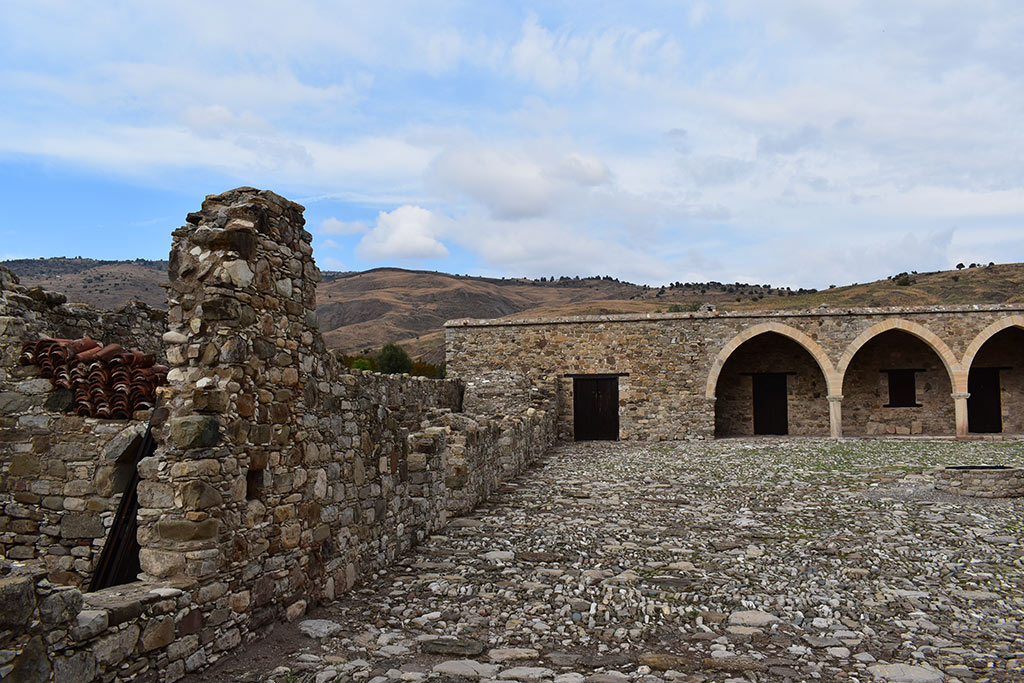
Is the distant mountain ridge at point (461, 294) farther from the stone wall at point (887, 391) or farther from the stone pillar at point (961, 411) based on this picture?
the stone pillar at point (961, 411)

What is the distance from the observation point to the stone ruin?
3730 millimetres

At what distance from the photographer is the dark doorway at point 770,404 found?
24.6m

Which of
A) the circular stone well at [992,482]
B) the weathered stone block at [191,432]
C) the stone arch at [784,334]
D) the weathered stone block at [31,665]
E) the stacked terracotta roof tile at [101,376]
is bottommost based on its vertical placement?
the circular stone well at [992,482]

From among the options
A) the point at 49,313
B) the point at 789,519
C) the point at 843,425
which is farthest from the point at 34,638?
the point at 843,425

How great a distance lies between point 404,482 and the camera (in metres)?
7.68

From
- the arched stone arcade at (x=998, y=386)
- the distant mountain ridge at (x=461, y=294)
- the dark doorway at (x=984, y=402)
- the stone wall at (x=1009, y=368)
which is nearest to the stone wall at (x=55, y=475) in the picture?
the arched stone arcade at (x=998, y=386)

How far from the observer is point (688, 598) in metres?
6.18

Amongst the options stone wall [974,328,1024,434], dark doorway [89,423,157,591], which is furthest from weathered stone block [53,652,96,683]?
stone wall [974,328,1024,434]

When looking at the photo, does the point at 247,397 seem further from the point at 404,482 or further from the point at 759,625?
the point at 759,625

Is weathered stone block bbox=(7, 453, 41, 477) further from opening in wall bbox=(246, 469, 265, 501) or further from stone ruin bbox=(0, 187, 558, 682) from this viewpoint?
opening in wall bbox=(246, 469, 265, 501)

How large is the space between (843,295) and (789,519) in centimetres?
5345

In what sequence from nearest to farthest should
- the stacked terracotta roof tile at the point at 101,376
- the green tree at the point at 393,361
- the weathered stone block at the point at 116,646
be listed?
the weathered stone block at the point at 116,646 → the stacked terracotta roof tile at the point at 101,376 → the green tree at the point at 393,361

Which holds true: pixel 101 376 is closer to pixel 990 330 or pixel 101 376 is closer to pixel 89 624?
pixel 89 624

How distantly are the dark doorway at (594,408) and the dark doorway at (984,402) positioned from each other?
490 inches
